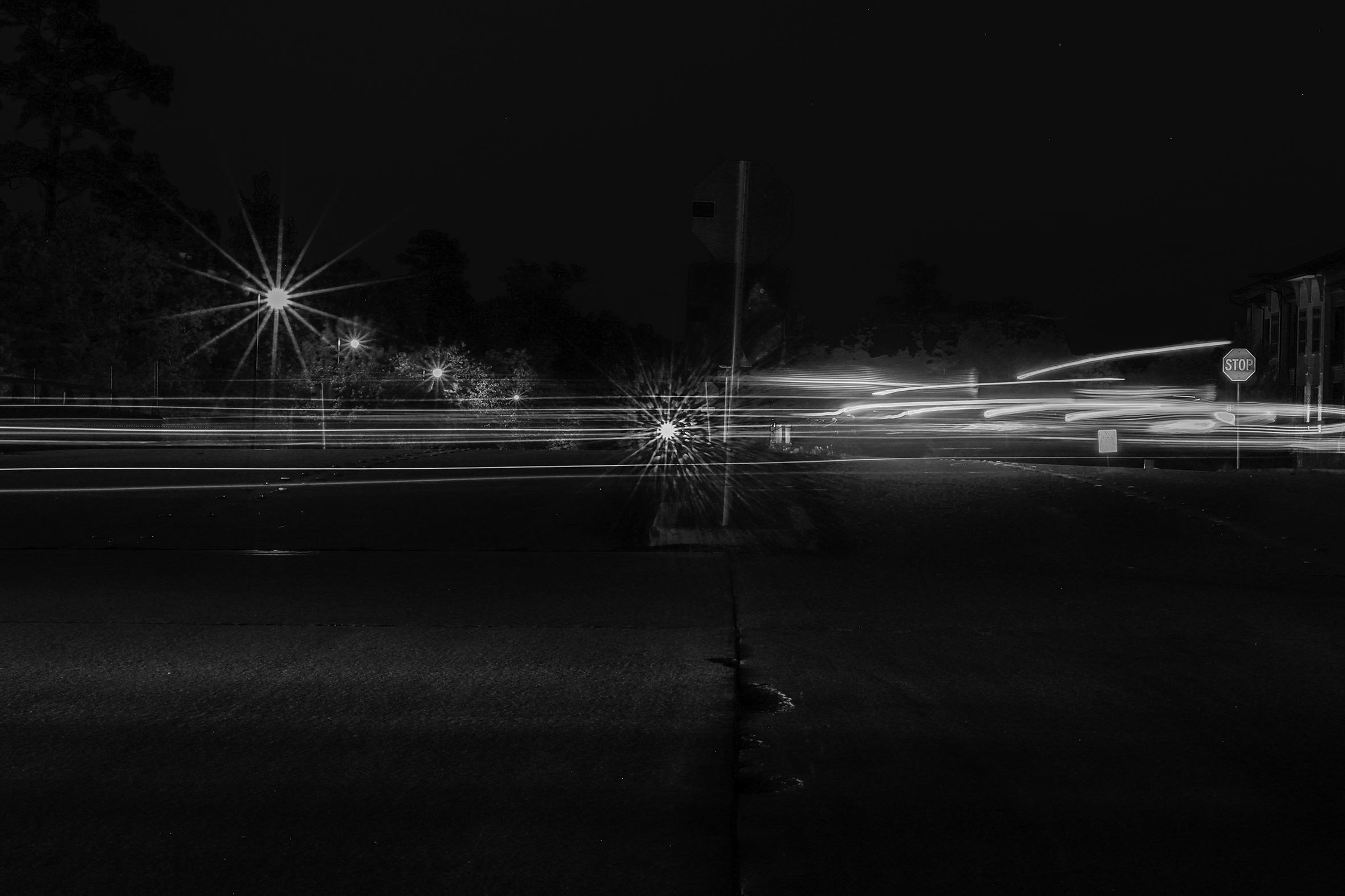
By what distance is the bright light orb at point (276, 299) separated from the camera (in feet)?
176

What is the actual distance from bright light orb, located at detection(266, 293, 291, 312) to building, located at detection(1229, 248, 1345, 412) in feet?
116

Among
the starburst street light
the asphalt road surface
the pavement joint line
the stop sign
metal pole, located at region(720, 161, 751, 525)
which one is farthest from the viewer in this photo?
the starburst street light

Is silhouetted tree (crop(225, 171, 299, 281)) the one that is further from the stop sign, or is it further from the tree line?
the stop sign

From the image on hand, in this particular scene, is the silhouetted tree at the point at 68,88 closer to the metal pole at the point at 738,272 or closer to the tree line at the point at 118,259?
the tree line at the point at 118,259

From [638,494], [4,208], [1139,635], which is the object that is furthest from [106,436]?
[1139,635]

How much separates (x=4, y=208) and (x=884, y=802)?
1994 inches

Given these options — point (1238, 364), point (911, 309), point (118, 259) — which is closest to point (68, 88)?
point (118, 259)

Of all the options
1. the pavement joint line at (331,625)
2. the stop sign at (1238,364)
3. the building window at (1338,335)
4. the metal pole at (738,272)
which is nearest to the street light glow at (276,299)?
the stop sign at (1238,364)

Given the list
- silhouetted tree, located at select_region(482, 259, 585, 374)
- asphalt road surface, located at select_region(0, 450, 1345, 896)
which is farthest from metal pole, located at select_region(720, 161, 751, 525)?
silhouetted tree, located at select_region(482, 259, 585, 374)

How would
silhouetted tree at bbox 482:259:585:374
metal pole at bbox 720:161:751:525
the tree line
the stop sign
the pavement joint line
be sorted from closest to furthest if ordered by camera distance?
the pavement joint line, metal pole at bbox 720:161:751:525, the stop sign, the tree line, silhouetted tree at bbox 482:259:585:374

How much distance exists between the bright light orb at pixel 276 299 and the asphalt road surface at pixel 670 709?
4271cm

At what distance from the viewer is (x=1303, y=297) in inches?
1983

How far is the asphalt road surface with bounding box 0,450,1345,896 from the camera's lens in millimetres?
4254

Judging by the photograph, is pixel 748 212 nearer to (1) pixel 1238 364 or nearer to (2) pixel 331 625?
(2) pixel 331 625
